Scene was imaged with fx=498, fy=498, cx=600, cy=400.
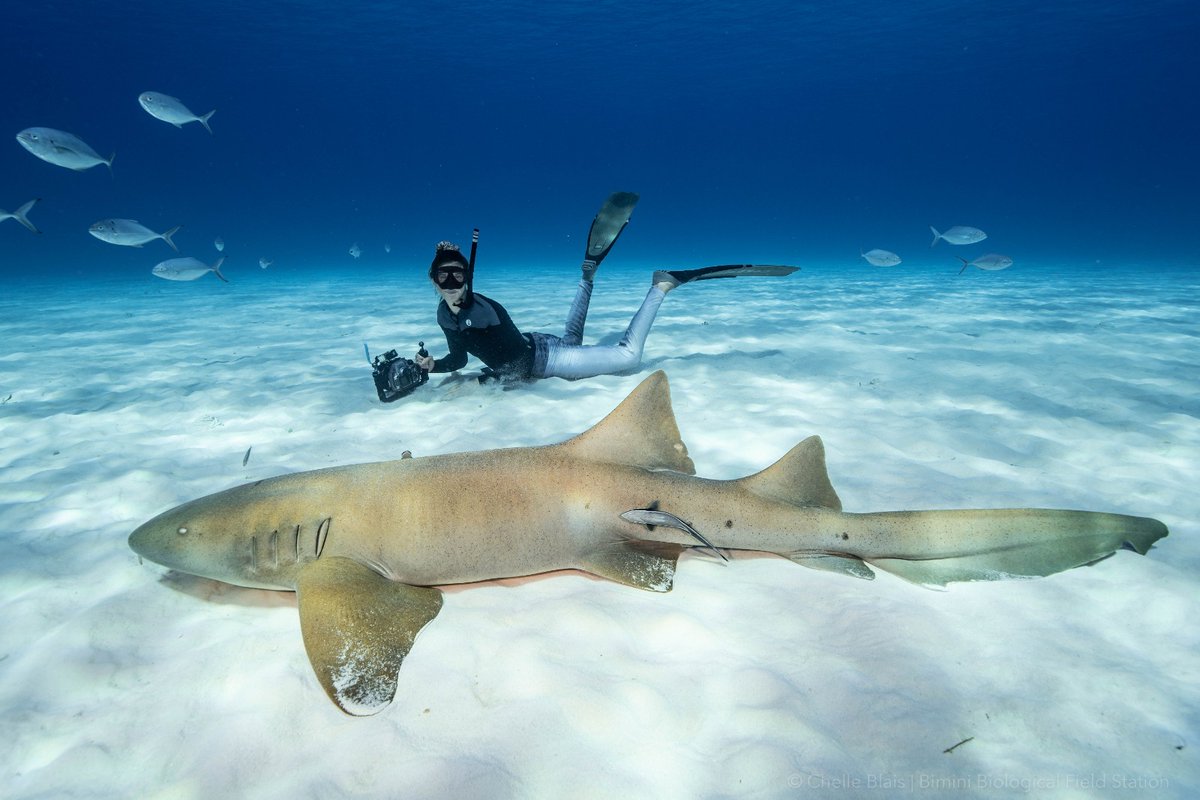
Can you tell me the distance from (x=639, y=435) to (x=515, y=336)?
9.84 ft

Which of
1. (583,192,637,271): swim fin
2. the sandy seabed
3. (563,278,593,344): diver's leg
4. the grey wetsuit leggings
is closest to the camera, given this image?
the sandy seabed

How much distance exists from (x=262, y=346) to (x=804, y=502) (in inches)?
356

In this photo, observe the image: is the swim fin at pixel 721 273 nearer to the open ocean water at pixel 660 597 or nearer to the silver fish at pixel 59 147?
the open ocean water at pixel 660 597

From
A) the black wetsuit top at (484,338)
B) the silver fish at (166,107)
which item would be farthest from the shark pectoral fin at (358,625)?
the silver fish at (166,107)

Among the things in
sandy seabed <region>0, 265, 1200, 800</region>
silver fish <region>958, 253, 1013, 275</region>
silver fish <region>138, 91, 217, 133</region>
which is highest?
silver fish <region>138, 91, 217, 133</region>

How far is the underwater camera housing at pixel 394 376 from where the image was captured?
493 cm

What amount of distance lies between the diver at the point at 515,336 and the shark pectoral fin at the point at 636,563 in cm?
311

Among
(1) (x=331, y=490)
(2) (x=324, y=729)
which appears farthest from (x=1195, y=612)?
(1) (x=331, y=490)

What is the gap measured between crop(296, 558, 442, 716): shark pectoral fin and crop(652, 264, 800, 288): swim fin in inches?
189

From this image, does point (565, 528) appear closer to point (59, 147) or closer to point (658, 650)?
point (658, 650)

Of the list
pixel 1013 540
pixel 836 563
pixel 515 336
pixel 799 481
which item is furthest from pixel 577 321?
pixel 1013 540

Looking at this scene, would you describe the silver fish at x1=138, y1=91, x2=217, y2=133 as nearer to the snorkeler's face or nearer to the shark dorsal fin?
the snorkeler's face

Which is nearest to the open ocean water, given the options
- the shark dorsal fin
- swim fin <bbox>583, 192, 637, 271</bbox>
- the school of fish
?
the shark dorsal fin

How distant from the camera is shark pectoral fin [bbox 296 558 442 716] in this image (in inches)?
62.3
